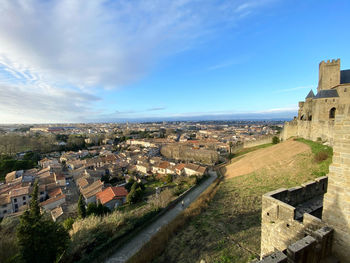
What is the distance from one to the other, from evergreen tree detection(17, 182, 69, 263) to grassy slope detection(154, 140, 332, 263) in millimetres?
6093

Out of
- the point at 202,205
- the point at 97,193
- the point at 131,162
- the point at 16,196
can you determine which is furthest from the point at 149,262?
the point at 131,162

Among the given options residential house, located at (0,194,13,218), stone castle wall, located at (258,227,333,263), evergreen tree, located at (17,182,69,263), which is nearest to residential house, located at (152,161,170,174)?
residential house, located at (0,194,13,218)

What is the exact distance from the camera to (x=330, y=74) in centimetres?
1905

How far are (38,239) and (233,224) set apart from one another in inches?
446

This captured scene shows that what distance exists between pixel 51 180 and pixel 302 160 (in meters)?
37.1

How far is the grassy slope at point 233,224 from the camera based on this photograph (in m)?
7.86

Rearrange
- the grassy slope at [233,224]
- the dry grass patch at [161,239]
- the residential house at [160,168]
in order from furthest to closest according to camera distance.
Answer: the residential house at [160,168]
the dry grass patch at [161,239]
the grassy slope at [233,224]

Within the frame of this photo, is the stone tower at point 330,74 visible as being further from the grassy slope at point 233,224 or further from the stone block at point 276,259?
the stone block at point 276,259

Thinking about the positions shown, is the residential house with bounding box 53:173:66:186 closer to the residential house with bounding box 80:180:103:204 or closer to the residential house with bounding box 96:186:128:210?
the residential house with bounding box 80:180:103:204

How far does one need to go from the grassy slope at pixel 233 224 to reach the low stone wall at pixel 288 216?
115 inches

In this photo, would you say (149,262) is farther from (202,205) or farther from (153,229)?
(202,205)

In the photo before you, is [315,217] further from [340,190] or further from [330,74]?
[330,74]

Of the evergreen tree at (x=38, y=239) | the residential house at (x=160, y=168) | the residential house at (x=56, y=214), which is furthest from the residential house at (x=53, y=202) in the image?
the residential house at (x=160, y=168)

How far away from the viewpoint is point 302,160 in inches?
557
